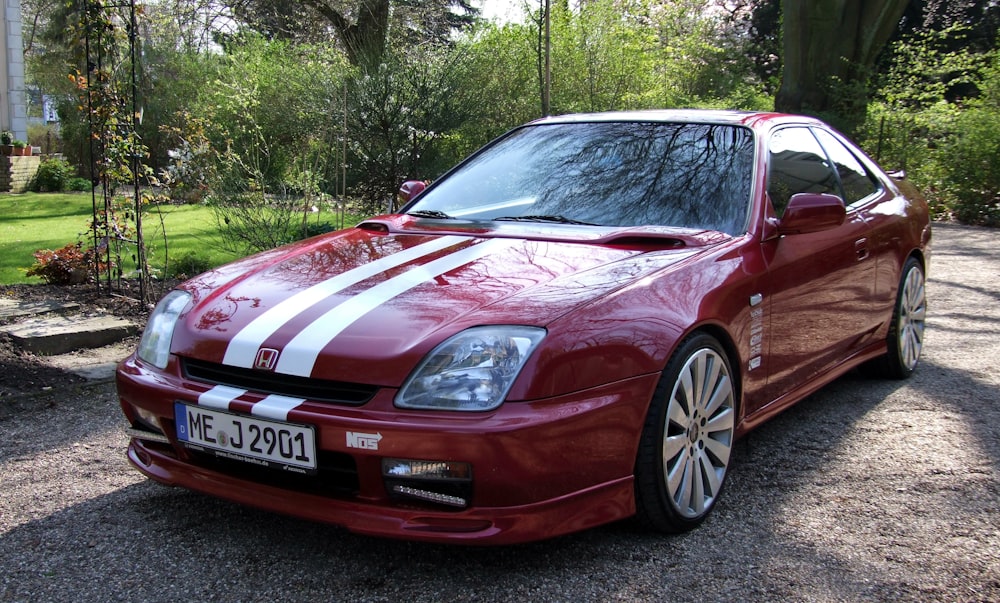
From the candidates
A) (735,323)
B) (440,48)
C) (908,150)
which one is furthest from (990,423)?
(908,150)

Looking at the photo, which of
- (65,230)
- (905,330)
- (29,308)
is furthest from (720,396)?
(65,230)

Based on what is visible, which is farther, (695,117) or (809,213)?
(695,117)

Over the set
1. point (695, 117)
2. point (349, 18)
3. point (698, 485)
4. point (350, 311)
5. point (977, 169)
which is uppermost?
point (349, 18)

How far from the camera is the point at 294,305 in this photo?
8.98ft

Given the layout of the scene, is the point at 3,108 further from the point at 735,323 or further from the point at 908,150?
the point at 735,323

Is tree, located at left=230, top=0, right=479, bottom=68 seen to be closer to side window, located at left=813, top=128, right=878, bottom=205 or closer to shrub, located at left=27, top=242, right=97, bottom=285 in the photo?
shrub, located at left=27, top=242, right=97, bottom=285

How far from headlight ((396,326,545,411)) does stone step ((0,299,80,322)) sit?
3962mm

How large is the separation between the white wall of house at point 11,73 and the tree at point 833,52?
16327mm

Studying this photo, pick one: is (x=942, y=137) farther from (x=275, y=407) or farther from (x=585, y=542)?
(x=275, y=407)

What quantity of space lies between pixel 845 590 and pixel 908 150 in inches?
486

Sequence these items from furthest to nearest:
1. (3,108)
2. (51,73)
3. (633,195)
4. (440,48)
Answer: (51,73) < (3,108) < (440,48) < (633,195)

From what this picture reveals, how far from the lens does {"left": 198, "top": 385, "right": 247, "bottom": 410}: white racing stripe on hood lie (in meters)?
2.51

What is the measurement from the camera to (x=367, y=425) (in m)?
2.34

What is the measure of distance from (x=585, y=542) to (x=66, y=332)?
3.62 meters
